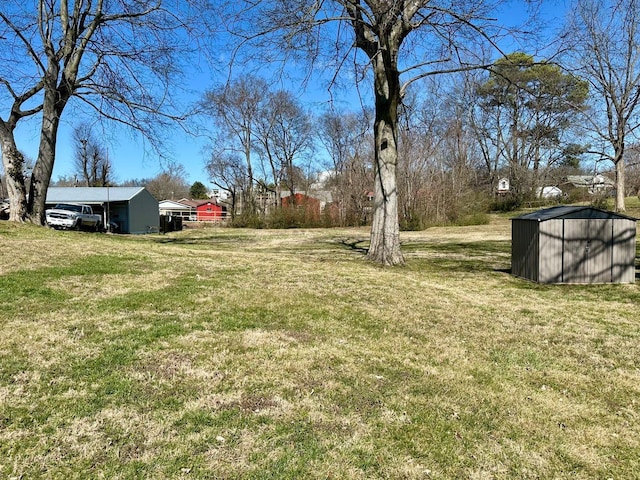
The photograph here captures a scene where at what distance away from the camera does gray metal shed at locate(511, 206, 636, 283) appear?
25.2 feet

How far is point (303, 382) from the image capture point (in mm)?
3281

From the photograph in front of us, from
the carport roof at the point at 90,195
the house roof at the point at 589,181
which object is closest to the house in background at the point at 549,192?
the house roof at the point at 589,181

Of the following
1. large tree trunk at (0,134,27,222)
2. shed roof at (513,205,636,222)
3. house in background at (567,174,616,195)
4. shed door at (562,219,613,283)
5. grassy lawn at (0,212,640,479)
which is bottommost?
grassy lawn at (0,212,640,479)

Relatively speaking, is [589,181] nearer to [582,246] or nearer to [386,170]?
[582,246]

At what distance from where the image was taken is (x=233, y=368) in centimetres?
346

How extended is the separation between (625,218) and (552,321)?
374 centimetres

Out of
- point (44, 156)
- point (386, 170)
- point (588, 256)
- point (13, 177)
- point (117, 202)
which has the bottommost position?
point (588, 256)

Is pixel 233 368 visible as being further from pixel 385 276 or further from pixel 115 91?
pixel 115 91

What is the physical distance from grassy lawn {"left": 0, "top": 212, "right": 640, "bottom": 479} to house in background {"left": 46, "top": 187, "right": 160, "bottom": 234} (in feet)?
101

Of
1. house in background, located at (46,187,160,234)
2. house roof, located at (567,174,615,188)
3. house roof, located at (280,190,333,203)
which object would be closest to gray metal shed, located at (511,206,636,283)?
house roof, located at (567,174,615,188)

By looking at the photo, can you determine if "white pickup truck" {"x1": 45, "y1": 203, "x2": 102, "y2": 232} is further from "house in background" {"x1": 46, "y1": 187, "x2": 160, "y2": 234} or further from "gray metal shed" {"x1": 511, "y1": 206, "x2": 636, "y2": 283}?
"gray metal shed" {"x1": 511, "y1": 206, "x2": 636, "y2": 283}

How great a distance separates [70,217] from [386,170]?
21538 mm

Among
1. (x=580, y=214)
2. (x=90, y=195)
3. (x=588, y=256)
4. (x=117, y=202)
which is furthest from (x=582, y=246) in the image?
(x=90, y=195)

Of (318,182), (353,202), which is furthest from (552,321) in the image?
(318,182)
